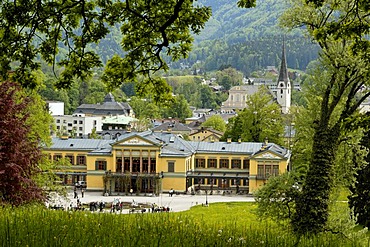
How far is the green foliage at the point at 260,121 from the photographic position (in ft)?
165

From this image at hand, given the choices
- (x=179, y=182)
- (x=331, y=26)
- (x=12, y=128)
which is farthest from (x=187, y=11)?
(x=179, y=182)

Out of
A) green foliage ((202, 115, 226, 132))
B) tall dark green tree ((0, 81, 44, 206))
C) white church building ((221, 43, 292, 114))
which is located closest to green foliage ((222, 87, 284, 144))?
green foliage ((202, 115, 226, 132))

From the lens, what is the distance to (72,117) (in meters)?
89.8

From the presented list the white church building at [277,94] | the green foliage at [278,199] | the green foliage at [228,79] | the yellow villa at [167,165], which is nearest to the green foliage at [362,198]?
the green foliage at [278,199]

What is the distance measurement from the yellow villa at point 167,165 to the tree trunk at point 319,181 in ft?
91.3

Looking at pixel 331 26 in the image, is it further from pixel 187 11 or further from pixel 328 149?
pixel 328 149

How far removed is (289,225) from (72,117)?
245 feet

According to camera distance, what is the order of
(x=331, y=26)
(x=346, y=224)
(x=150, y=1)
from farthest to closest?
(x=346, y=224), (x=150, y=1), (x=331, y=26)

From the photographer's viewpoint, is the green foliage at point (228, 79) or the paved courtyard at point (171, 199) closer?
the paved courtyard at point (171, 199)

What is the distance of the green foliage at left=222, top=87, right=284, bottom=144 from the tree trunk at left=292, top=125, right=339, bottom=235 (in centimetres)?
3226

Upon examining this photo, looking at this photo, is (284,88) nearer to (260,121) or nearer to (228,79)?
(228,79)

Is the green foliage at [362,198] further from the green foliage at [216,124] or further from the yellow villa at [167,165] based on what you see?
the green foliage at [216,124]

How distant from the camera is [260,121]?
51.8m

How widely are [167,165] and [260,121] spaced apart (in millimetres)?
9108
